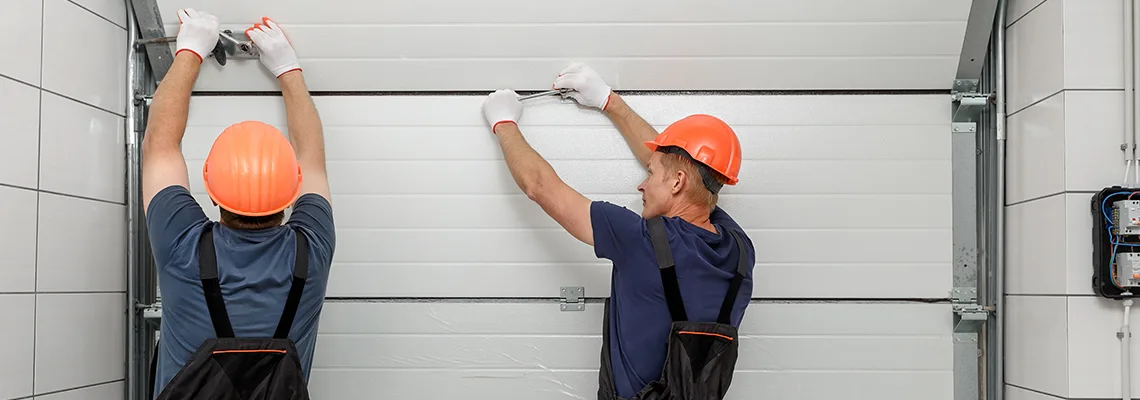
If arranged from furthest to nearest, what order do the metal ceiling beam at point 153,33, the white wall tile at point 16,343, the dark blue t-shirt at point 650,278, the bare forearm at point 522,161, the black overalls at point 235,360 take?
the metal ceiling beam at point 153,33 < the bare forearm at point 522,161 < the dark blue t-shirt at point 650,278 < the white wall tile at point 16,343 < the black overalls at point 235,360

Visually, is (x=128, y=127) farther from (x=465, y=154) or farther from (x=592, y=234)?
(x=592, y=234)

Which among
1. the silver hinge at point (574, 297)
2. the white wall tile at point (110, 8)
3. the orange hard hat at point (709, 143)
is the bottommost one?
the silver hinge at point (574, 297)

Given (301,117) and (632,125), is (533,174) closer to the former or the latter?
(632,125)

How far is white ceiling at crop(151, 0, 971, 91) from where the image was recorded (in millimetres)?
2941

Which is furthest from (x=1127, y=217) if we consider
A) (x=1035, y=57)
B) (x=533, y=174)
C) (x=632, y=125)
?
(x=533, y=174)

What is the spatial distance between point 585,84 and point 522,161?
1.20 ft

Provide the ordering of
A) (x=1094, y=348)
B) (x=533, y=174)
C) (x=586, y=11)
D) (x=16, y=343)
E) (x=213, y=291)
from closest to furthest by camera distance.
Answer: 1. (x=213, y=291)
2. (x=16, y=343)
3. (x=1094, y=348)
4. (x=533, y=174)
5. (x=586, y=11)

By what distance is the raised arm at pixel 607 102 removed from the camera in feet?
9.89

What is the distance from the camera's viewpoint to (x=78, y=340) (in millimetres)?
2801

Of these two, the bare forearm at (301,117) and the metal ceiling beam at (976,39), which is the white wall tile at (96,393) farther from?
the metal ceiling beam at (976,39)

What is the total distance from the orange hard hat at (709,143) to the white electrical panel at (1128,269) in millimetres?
1107

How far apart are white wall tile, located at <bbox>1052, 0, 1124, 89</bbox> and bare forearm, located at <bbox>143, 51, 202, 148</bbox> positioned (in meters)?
2.70

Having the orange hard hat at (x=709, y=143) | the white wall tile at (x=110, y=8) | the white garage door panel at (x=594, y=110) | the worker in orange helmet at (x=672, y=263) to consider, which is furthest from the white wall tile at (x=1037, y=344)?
the white wall tile at (x=110, y=8)

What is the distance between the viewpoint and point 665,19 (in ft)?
9.70
